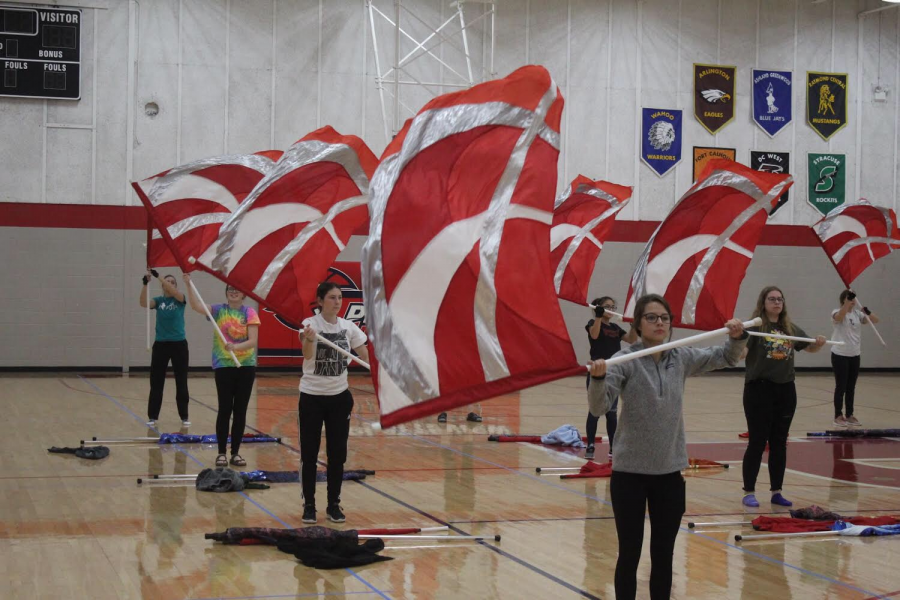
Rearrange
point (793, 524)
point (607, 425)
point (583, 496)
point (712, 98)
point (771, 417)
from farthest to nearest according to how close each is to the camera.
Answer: point (712, 98) → point (607, 425) → point (583, 496) → point (771, 417) → point (793, 524)

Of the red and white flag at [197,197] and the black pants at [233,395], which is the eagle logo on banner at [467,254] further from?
the black pants at [233,395]

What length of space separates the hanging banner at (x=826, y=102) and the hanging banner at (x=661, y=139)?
3610mm

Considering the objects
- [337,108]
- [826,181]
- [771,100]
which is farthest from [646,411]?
[826,181]

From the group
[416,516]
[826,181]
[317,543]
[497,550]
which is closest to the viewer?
[317,543]

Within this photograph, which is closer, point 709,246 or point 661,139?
point 709,246

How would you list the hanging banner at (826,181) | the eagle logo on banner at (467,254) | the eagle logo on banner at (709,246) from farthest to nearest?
the hanging banner at (826,181) → the eagle logo on banner at (709,246) → the eagle logo on banner at (467,254)

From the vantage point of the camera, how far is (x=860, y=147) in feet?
86.0

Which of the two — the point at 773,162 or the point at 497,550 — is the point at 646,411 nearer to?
the point at 497,550

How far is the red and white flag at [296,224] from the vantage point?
27.1 ft

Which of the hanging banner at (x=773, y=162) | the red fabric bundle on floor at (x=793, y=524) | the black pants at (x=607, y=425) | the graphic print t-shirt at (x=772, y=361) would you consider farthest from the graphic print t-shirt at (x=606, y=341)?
the hanging banner at (x=773, y=162)

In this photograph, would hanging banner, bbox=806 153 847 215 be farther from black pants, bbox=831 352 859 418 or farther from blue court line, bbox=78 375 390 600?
blue court line, bbox=78 375 390 600

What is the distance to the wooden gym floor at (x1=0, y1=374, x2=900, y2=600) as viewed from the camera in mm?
6719

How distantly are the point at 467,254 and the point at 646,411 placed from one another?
1.26m

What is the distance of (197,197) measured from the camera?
31.6 feet
